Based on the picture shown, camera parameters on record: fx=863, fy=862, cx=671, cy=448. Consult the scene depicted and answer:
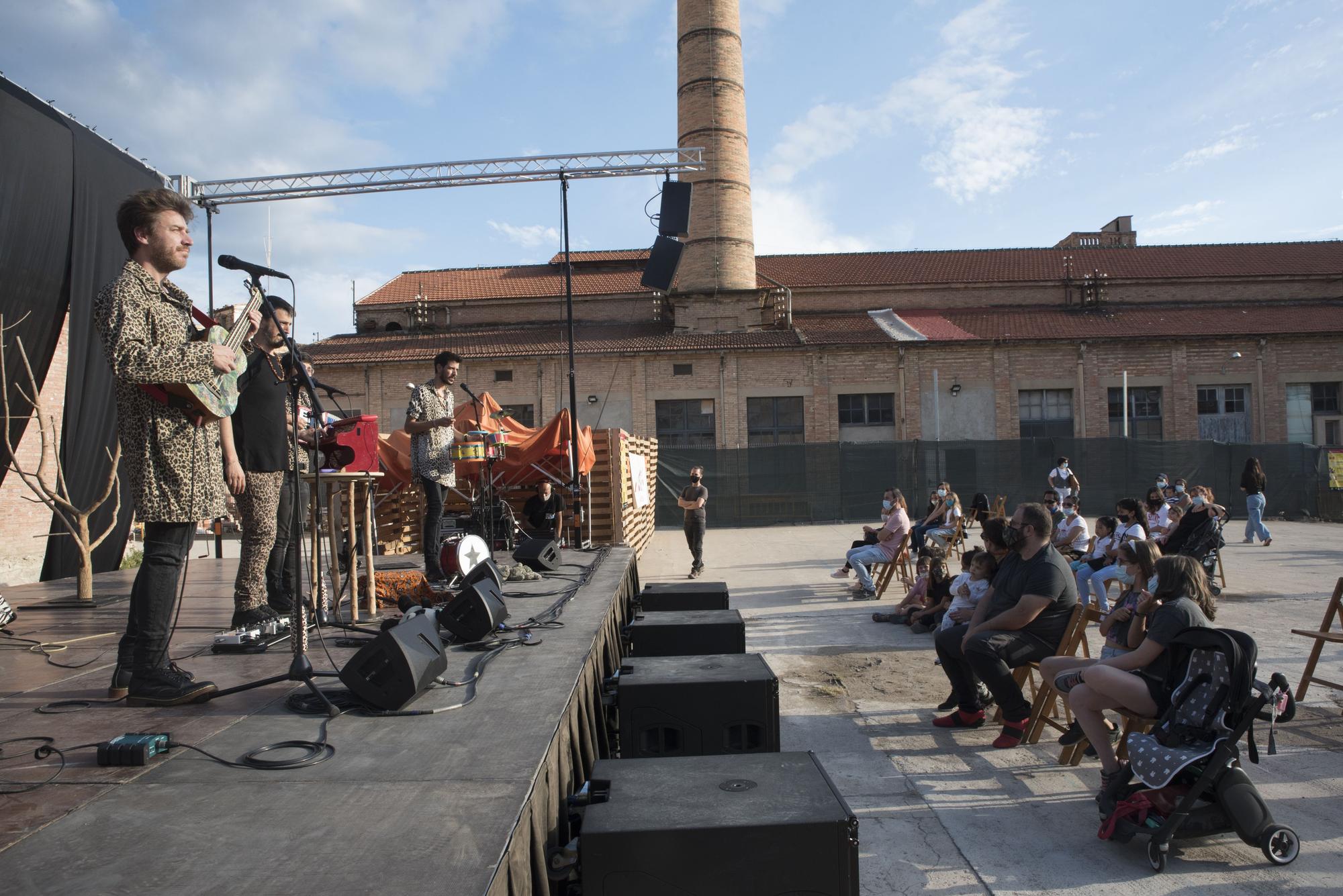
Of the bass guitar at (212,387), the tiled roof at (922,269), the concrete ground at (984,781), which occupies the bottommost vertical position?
the concrete ground at (984,781)

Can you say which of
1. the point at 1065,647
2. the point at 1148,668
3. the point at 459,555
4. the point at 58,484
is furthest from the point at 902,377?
the point at 1148,668

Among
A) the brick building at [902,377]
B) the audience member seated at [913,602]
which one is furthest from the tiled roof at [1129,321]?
the audience member seated at [913,602]

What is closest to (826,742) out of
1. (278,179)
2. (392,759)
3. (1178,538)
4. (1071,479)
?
(392,759)

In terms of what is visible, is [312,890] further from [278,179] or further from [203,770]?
[278,179]

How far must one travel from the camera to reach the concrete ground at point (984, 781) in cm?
351

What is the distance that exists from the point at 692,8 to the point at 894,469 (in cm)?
1781

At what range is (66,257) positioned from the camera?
7344 mm

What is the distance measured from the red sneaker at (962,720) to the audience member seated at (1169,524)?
18.0ft

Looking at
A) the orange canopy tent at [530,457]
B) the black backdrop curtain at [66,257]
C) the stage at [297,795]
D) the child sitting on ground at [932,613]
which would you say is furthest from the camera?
the orange canopy tent at [530,457]

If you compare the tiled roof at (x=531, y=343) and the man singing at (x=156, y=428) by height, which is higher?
the tiled roof at (x=531, y=343)

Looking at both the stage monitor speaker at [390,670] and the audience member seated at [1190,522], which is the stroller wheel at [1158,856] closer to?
the stage monitor speaker at [390,670]

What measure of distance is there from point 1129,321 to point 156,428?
35.4 meters

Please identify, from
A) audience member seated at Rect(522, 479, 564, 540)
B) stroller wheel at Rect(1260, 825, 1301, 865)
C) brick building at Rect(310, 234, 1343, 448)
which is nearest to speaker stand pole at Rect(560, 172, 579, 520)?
audience member seated at Rect(522, 479, 564, 540)

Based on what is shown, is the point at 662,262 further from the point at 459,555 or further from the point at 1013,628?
the point at 1013,628
